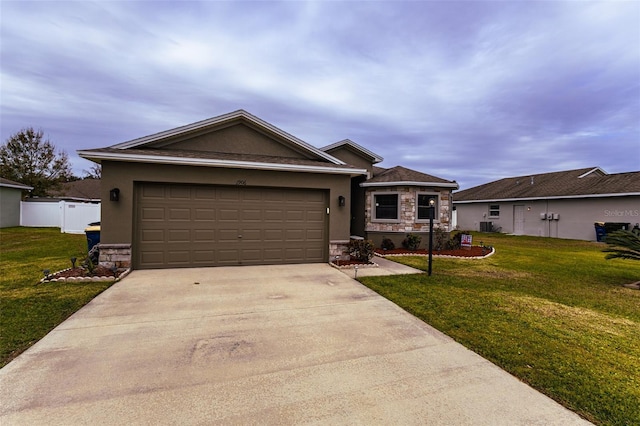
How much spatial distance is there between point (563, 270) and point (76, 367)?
453 inches

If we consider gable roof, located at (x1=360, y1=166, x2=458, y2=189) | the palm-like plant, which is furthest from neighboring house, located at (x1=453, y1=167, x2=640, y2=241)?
the palm-like plant

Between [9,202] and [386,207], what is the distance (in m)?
24.0

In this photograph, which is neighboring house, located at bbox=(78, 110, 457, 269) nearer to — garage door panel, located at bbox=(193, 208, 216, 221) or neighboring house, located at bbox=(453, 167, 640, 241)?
garage door panel, located at bbox=(193, 208, 216, 221)

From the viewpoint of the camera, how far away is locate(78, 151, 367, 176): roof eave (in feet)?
23.3

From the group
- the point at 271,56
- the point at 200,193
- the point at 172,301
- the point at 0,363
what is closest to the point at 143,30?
the point at 271,56

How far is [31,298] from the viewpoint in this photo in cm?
525

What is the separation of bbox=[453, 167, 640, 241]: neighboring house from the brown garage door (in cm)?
1796

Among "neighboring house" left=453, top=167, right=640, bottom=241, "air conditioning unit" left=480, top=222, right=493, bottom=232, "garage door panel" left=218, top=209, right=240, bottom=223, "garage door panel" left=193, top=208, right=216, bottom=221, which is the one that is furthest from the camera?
"air conditioning unit" left=480, top=222, right=493, bottom=232

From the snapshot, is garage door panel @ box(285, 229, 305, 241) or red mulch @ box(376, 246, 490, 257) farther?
red mulch @ box(376, 246, 490, 257)

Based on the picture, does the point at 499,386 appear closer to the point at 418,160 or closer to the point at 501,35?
the point at 501,35

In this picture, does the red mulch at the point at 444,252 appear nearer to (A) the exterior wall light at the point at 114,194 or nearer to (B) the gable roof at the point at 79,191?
(A) the exterior wall light at the point at 114,194

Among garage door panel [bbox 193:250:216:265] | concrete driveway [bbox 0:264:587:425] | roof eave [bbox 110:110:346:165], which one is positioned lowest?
concrete driveway [bbox 0:264:587:425]

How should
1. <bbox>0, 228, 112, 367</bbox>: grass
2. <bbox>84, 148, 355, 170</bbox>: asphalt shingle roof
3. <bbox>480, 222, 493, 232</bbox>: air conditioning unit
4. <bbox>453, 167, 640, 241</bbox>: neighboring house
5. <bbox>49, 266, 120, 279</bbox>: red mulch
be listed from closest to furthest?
<bbox>0, 228, 112, 367</bbox>: grass < <bbox>49, 266, 120, 279</bbox>: red mulch < <bbox>84, 148, 355, 170</bbox>: asphalt shingle roof < <bbox>453, 167, 640, 241</bbox>: neighboring house < <bbox>480, 222, 493, 232</bbox>: air conditioning unit

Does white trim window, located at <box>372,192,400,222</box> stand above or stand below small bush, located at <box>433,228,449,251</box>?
above
